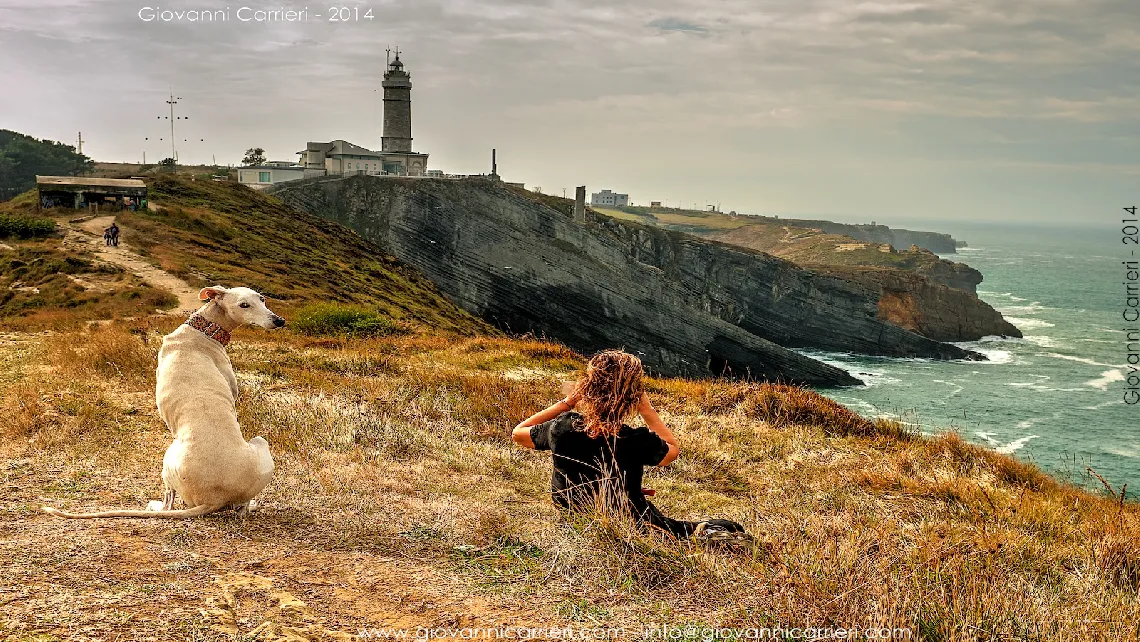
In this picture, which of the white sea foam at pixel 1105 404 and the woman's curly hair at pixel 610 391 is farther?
the white sea foam at pixel 1105 404

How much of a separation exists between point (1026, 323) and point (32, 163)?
11720 centimetres

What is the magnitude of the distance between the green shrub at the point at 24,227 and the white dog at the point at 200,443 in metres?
28.6

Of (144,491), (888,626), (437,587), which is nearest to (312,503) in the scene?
(144,491)

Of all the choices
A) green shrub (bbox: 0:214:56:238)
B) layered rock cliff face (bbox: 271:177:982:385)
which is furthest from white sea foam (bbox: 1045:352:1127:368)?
green shrub (bbox: 0:214:56:238)

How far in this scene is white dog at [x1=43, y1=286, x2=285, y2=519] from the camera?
19.3 ft

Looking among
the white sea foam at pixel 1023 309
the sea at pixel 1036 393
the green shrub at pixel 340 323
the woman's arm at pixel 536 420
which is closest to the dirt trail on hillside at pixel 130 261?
the green shrub at pixel 340 323

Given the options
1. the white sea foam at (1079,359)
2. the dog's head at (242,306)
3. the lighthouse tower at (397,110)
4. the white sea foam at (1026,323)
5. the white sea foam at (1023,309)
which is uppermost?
the lighthouse tower at (397,110)

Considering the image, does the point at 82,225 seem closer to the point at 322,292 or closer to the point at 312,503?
the point at 322,292

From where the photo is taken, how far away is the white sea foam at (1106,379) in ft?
184

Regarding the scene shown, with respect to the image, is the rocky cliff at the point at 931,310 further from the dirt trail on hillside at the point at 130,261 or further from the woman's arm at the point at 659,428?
the woman's arm at the point at 659,428

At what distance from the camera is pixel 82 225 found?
31891mm

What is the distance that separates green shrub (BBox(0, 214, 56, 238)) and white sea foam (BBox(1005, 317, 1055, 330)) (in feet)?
310

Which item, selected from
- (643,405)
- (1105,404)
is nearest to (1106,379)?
(1105,404)

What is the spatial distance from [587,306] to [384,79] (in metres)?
37.5
